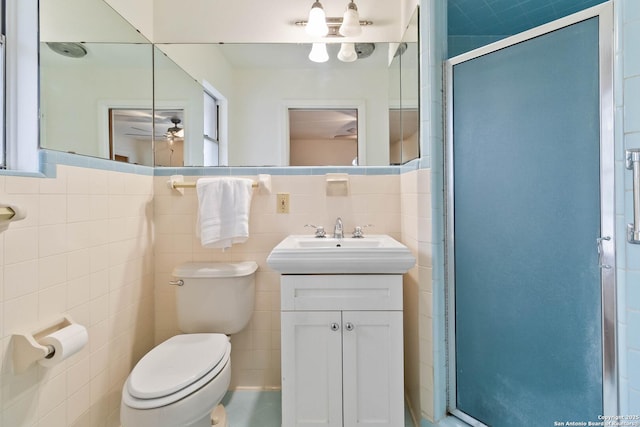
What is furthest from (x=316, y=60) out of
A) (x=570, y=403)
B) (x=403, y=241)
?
(x=570, y=403)

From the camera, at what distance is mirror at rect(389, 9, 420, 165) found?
146cm

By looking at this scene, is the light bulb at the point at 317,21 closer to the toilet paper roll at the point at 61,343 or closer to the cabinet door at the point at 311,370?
the cabinet door at the point at 311,370

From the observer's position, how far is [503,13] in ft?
5.08

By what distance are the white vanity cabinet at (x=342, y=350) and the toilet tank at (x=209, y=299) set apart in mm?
430

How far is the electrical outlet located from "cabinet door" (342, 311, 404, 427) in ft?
2.33

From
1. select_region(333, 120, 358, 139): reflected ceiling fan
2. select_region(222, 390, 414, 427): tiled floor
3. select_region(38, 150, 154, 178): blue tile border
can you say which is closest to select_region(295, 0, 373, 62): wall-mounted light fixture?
select_region(333, 120, 358, 139): reflected ceiling fan

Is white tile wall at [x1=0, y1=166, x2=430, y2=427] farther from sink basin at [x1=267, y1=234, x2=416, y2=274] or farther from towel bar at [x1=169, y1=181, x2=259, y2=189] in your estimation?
sink basin at [x1=267, y1=234, x2=416, y2=274]

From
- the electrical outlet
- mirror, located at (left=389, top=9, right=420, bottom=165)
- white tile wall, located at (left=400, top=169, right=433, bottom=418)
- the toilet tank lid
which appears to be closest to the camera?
white tile wall, located at (left=400, top=169, right=433, bottom=418)

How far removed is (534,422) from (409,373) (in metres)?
0.56

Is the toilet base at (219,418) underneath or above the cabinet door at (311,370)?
underneath

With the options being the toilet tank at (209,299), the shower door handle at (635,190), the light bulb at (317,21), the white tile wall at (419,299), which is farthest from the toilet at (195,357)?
the shower door handle at (635,190)

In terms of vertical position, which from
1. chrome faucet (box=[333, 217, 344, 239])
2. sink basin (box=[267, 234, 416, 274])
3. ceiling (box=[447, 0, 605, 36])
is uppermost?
ceiling (box=[447, 0, 605, 36])

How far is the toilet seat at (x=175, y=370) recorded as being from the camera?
1.05m

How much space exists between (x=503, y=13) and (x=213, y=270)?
2014mm
